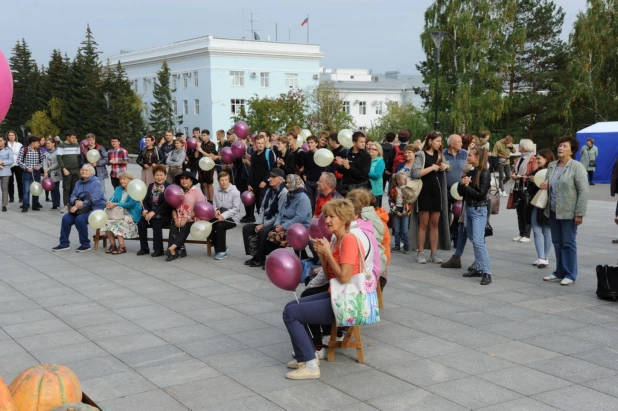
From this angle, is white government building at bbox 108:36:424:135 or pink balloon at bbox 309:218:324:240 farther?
white government building at bbox 108:36:424:135

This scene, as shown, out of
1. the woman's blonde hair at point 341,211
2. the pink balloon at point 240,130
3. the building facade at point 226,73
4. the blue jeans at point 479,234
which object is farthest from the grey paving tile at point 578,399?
the building facade at point 226,73

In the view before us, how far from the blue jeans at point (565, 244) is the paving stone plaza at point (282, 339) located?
0.78ft

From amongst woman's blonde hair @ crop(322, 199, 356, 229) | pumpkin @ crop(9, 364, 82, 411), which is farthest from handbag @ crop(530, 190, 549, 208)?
pumpkin @ crop(9, 364, 82, 411)

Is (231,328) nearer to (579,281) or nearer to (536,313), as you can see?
(536,313)

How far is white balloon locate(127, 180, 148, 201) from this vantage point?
1144 cm

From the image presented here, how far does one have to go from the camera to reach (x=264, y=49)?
273 ft

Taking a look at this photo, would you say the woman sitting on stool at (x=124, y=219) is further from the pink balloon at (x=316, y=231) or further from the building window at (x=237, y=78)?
the building window at (x=237, y=78)

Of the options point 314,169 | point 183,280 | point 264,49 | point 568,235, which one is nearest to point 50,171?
point 314,169

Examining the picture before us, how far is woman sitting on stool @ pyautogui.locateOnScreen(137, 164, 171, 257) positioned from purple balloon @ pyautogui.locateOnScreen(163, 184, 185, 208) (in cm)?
32

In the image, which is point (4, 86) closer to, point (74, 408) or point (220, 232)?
point (74, 408)

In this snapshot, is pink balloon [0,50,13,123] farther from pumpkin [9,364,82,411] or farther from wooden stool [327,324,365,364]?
wooden stool [327,324,365,364]

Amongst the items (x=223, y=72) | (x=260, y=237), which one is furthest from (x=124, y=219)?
(x=223, y=72)

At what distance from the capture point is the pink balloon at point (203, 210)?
10.9 meters

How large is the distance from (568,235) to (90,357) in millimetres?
5903
